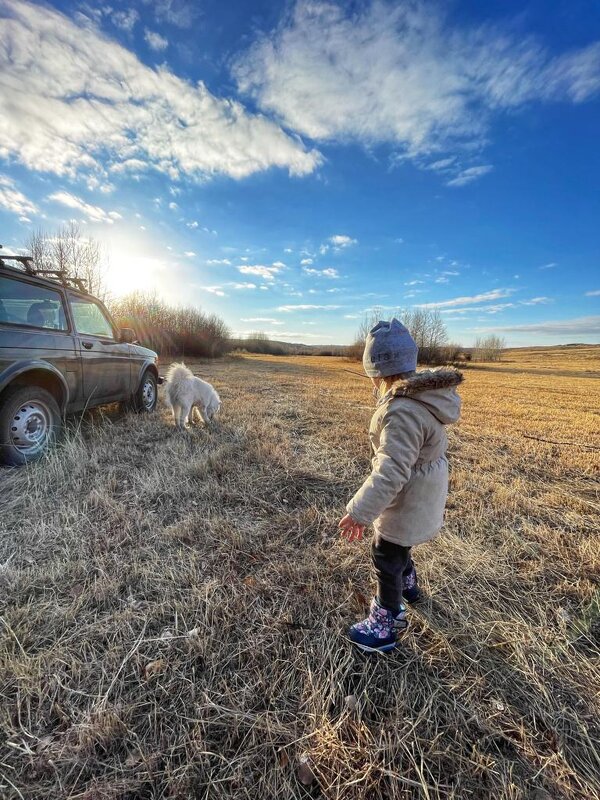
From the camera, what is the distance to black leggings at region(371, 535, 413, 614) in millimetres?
1950

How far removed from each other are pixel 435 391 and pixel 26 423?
15.6ft

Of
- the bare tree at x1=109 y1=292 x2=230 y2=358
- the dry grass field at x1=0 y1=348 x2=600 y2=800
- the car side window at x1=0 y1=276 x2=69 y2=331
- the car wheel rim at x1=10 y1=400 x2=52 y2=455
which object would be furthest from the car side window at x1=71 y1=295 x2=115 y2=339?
the bare tree at x1=109 y1=292 x2=230 y2=358

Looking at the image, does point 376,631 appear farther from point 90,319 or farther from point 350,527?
point 90,319

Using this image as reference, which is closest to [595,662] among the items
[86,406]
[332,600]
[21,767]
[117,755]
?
[332,600]

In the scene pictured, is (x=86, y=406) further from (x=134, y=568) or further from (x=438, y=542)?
(x=438, y=542)

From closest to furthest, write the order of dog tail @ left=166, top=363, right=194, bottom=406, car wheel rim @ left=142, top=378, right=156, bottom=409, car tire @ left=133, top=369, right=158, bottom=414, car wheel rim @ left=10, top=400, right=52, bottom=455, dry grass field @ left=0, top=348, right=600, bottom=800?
dry grass field @ left=0, top=348, right=600, bottom=800 < car wheel rim @ left=10, top=400, right=52, bottom=455 < dog tail @ left=166, top=363, right=194, bottom=406 < car tire @ left=133, top=369, right=158, bottom=414 < car wheel rim @ left=142, top=378, right=156, bottom=409

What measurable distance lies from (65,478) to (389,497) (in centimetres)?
384

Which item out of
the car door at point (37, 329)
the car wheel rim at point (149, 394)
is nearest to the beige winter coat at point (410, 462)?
the car door at point (37, 329)

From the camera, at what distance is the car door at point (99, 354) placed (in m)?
5.08

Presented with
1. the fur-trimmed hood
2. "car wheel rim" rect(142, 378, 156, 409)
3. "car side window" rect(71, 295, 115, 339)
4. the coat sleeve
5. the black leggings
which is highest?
"car side window" rect(71, 295, 115, 339)

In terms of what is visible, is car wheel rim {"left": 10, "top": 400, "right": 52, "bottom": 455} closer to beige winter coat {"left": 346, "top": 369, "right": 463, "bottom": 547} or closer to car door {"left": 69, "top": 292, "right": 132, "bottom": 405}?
car door {"left": 69, "top": 292, "right": 132, "bottom": 405}

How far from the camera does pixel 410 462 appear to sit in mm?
1774

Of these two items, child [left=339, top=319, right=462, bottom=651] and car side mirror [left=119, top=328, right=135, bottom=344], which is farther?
car side mirror [left=119, top=328, right=135, bottom=344]

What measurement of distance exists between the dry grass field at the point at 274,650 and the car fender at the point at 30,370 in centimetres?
108
